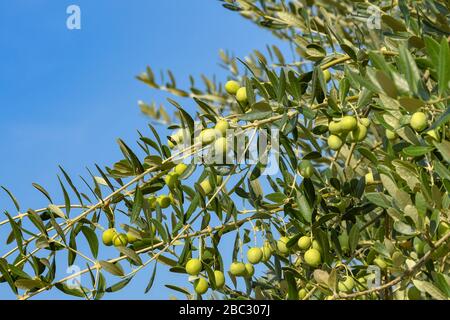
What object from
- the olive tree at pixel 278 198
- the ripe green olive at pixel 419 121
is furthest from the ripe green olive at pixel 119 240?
the ripe green olive at pixel 419 121

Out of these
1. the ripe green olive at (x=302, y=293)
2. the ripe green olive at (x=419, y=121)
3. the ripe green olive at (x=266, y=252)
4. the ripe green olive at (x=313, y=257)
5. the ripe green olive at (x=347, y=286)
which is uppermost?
the ripe green olive at (x=419, y=121)

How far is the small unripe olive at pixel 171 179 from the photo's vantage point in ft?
6.80

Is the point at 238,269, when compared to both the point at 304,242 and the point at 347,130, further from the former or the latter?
the point at 347,130

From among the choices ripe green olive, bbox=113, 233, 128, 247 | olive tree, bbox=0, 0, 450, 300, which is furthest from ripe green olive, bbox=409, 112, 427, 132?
ripe green olive, bbox=113, 233, 128, 247

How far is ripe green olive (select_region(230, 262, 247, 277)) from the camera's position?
2.20m

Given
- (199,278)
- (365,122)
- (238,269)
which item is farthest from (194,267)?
(365,122)

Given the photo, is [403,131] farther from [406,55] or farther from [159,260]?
[159,260]

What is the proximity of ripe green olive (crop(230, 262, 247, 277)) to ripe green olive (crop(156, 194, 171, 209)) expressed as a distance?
280 millimetres

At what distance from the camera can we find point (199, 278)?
2127 millimetres

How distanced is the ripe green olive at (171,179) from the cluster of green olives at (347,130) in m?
0.46

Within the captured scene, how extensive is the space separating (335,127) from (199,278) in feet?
1.97

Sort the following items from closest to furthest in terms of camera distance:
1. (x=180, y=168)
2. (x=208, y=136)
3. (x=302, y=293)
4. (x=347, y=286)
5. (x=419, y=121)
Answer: (x=419, y=121) → (x=208, y=136) → (x=180, y=168) → (x=347, y=286) → (x=302, y=293)

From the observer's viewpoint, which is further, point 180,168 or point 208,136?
point 180,168

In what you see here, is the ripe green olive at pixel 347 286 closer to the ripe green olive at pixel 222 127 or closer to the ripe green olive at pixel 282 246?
the ripe green olive at pixel 282 246
